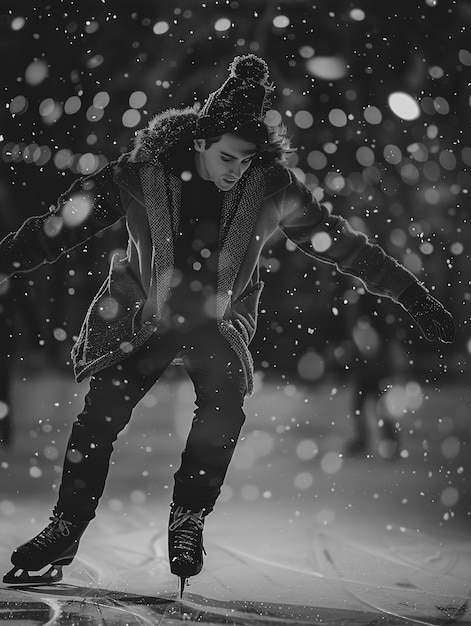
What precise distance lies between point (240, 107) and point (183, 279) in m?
0.27

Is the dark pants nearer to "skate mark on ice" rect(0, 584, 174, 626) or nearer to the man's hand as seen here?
"skate mark on ice" rect(0, 584, 174, 626)

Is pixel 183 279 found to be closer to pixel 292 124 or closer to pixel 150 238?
pixel 150 238

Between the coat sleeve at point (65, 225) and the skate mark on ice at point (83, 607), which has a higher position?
the coat sleeve at point (65, 225)

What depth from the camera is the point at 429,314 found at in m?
1.17

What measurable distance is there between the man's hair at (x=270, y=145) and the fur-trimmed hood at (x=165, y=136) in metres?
0.05

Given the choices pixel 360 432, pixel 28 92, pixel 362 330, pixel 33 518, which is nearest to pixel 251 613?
pixel 33 518

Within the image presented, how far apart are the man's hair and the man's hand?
29cm

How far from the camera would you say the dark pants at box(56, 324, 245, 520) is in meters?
1.09

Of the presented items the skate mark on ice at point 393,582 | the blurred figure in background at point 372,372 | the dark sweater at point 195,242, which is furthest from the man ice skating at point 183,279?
the blurred figure in background at point 372,372

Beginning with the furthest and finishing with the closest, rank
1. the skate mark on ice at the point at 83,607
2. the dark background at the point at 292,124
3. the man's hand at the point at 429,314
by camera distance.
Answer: the dark background at the point at 292,124, the man's hand at the point at 429,314, the skate mark on ice at the point at 83,607

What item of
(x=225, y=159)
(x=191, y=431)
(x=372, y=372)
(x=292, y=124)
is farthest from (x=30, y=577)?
(x=292, y=124)

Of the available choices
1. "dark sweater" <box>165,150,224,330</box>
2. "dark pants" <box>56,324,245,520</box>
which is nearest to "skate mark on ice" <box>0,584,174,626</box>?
"dark pants" <box>56,324,245,520</box>

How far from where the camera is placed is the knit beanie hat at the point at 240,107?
109cm

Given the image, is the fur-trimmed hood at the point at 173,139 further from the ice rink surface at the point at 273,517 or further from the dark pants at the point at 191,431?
the ice rink surface at the point at 273,517
